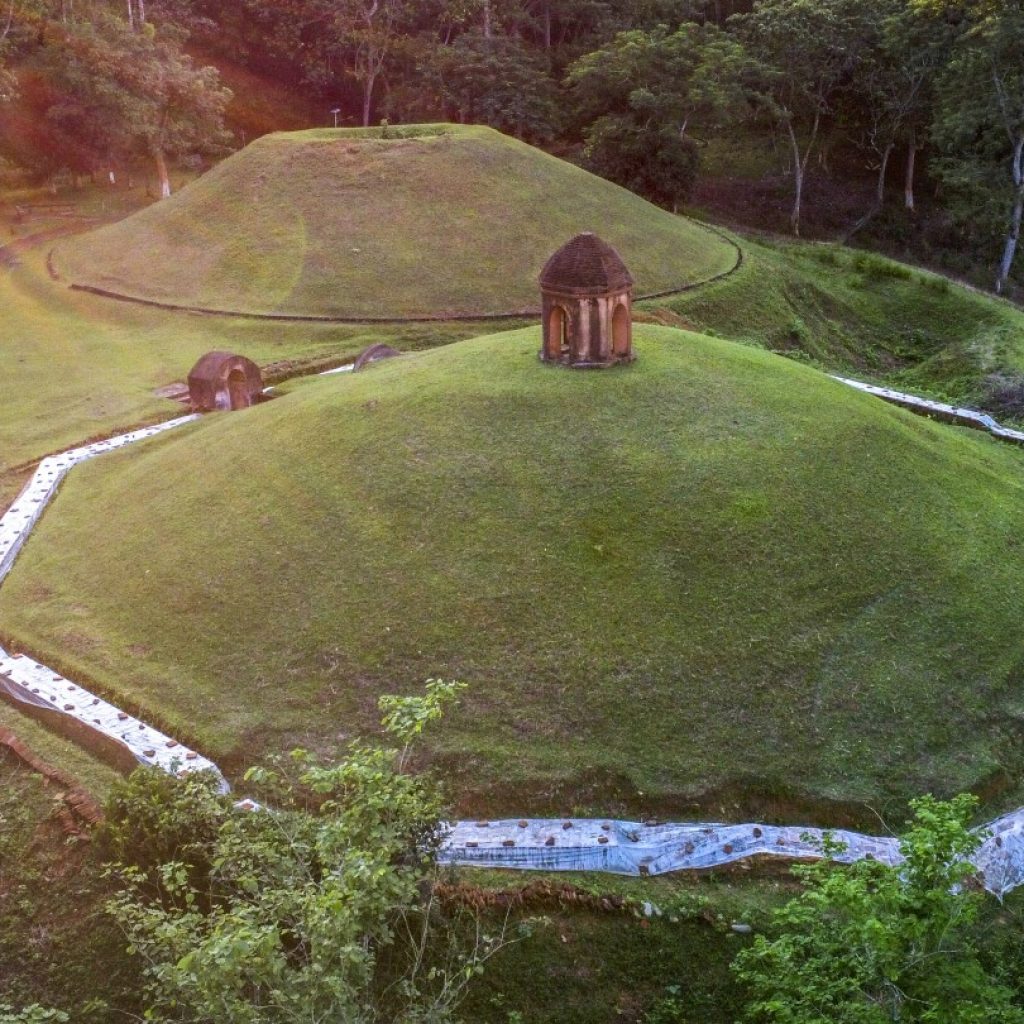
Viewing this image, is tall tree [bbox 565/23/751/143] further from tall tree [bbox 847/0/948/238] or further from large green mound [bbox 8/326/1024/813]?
large green mound [bbox 8/326/1024/813]

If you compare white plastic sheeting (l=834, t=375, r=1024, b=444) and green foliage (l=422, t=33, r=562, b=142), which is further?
green foliage (l=422, t=33, r=562, b=142)

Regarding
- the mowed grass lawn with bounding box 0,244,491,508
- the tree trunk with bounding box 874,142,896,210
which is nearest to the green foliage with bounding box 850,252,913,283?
the tree trunk with bounding box 874,142,896,210

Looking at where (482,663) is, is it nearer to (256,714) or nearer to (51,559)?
(256,714)

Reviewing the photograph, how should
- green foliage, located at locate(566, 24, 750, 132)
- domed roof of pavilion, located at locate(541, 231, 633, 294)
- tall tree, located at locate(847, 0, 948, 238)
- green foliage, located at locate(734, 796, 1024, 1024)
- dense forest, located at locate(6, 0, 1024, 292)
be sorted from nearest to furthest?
green foliage, located at locate(734, 796, 1024, 1024) → domed roof of pavilion, located at locate(541, 231, 633, 294) → dense forest, located at locate(6, 0, 1024, 292) → green foliage, located at locate(566, 24, 750, 132) → tall tree, located at locate(847, 0, 948, 238)

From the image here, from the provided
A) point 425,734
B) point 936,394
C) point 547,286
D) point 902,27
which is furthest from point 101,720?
point 902,27

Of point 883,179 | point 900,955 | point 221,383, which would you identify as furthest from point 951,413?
point 883,179

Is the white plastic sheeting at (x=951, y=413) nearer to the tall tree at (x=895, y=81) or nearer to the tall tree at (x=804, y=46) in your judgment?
the tall tree at (x=804, y=46)

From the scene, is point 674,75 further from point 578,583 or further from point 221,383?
point 578,583

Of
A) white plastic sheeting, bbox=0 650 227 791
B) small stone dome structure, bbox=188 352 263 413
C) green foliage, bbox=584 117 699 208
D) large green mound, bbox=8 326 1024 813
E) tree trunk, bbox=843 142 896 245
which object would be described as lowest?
white plastic sheeting, bbox=0 650 227 791
